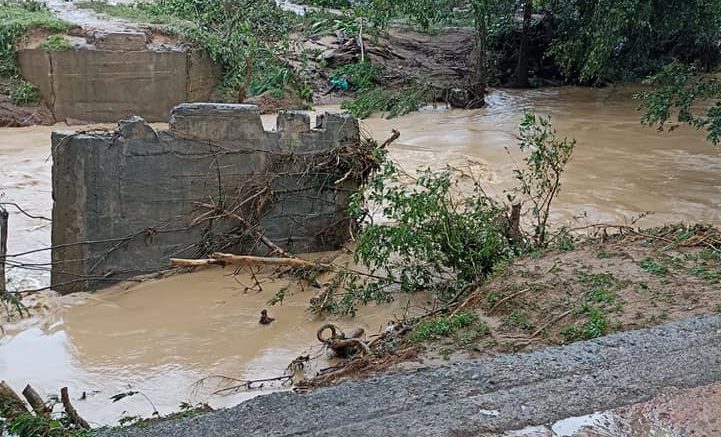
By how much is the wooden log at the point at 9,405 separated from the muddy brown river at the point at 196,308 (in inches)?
58.0

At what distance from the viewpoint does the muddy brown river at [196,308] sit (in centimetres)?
617

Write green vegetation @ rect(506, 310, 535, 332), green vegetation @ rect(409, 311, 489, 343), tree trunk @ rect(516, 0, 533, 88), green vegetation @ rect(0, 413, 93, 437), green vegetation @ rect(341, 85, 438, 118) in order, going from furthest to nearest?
tree trunk @ rect(516, 0, 533, 88)
green vegetation @ rect(341, 85, 438, 118)
green vegetation @ rect(506, 310, 535, 332)
green vegetation @ rect(409, 311, 489, 343)
green vegetation @ rect(0, 413, 93, 437)

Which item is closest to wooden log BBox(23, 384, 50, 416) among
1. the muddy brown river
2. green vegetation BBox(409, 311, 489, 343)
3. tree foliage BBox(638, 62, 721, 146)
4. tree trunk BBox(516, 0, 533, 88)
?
the muddy brown river

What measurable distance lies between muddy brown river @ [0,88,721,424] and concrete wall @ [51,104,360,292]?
0.39 metres

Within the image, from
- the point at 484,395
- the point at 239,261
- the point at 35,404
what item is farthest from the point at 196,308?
the point at 484,395

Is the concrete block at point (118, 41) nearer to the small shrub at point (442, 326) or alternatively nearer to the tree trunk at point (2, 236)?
the tree trunk at point (2, 236)

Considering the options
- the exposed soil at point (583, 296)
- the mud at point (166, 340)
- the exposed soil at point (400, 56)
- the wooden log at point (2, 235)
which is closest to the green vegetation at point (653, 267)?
the exposed soil at point (583, 296)

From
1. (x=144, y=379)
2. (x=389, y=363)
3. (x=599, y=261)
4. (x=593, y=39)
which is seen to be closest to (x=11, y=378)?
(x=144, y=379)

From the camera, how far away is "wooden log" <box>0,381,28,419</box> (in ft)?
12.1

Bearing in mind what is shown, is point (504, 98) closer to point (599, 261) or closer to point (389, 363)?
point (599, 261)

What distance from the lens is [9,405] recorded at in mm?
3795

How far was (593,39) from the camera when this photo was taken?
12875mm

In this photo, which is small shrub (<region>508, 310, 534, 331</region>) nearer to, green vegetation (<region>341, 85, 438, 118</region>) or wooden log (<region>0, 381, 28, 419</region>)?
wooden log (<region>0, 381, 28, 419</region>)

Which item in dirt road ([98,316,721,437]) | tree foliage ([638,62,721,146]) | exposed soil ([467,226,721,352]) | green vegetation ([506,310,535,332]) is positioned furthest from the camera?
tree foliage ([638,62,721,146])
